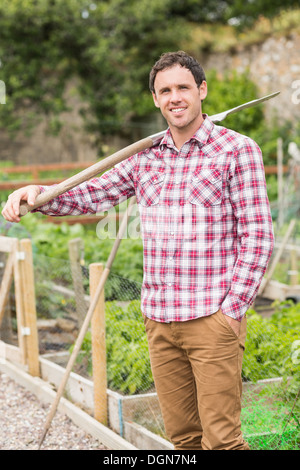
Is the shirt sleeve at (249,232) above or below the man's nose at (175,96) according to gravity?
below

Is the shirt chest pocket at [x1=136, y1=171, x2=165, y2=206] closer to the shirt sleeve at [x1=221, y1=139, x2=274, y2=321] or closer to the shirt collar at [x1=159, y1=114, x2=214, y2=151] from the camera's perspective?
the shirt collar at [x1=159, y1=114, x2=214, y2=151]

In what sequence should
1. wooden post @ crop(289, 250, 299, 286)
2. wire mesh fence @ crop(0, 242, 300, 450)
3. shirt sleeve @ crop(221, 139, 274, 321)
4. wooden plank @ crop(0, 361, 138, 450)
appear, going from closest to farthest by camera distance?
shirt sleeve @ crop(221, 139, 274, 321), wire mesh fence @ crop(0, 242, 300, 450), wooden plank @ crop(0, 361, 138, 450), wooden post @ crop(289, 250, 299, 286)

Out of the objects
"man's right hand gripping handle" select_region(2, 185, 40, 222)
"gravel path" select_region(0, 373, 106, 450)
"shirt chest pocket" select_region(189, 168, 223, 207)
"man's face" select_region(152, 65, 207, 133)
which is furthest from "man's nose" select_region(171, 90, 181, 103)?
"gravel path" select_region(0, 373, 106, 450)

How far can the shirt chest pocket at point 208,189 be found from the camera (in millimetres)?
2039

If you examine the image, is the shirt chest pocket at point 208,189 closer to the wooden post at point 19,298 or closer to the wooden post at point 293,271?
the wooden post at point 19,298

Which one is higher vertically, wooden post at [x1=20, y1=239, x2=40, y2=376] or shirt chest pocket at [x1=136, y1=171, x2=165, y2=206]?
shirt chest pocket at [x1=136, y1=171, x2=165, y2=206]

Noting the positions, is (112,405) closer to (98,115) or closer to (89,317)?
(89,317)

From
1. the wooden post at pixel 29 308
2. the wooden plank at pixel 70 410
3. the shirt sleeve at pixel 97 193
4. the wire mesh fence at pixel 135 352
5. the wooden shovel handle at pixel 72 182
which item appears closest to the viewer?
the wooden shovel handle at pixel 72 182

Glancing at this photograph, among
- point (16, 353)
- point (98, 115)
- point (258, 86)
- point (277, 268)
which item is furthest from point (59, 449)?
point (98, 115)

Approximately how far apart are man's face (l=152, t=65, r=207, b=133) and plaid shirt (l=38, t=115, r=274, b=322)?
0.06 m

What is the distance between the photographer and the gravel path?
3537mm

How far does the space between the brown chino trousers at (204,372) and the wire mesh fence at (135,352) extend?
0.51 m

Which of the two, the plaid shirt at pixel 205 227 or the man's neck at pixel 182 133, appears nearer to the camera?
the plaid shirt at pixel 205 227

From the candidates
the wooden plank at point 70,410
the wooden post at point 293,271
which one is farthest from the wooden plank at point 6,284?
the wooden post at point 293,271
